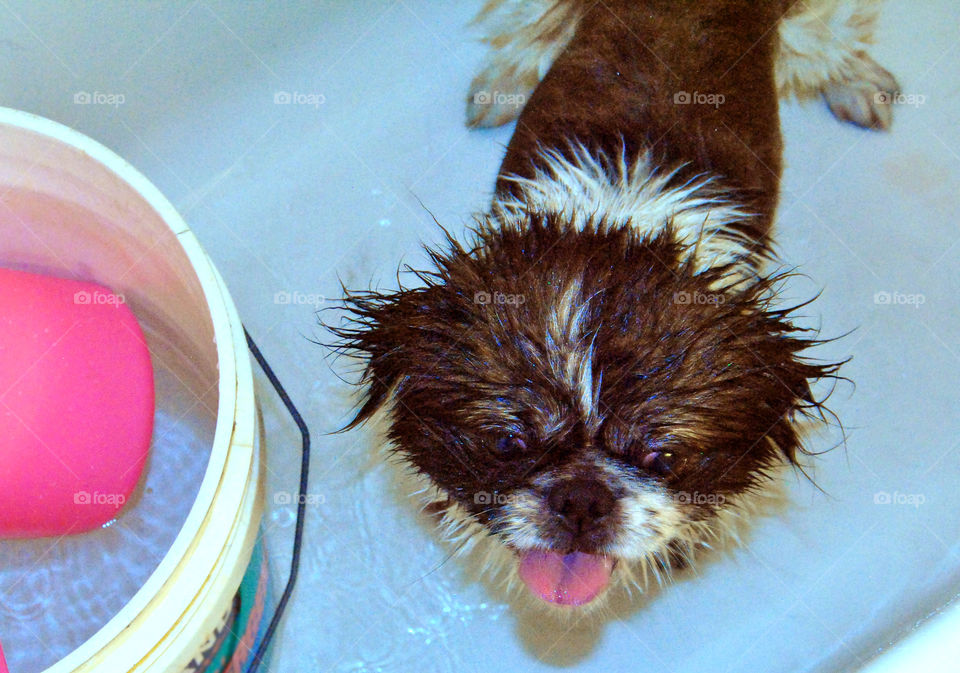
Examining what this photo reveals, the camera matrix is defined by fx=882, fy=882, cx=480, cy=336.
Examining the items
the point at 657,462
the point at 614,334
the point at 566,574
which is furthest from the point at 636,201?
the point at 566,574

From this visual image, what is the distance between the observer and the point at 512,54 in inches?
108

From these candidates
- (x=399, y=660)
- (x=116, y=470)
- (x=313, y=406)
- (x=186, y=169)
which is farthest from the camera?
(x=186, y=169)

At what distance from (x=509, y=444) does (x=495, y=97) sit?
1.41 metres

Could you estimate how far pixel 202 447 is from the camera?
2.09 metres

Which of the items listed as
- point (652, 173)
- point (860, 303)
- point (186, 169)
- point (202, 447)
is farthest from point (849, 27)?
point (202, 447)

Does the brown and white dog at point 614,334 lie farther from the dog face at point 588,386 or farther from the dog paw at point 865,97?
the dog paw at point 865,97

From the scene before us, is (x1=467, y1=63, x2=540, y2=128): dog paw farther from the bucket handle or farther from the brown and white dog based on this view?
the bucket handle

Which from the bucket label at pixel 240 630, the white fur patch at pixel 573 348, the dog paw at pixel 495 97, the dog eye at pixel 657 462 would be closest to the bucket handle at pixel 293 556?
the bucket label at pixel 240 630

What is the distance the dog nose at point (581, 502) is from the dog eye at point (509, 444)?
0.11m

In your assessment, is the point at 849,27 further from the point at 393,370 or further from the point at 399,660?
the point at 399,660

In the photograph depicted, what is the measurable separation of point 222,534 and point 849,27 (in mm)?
2448

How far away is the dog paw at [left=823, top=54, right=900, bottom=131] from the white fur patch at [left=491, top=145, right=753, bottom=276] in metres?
0.96

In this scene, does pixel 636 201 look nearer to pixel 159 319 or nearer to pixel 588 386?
pixel 588 386

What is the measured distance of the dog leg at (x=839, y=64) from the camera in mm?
2623
